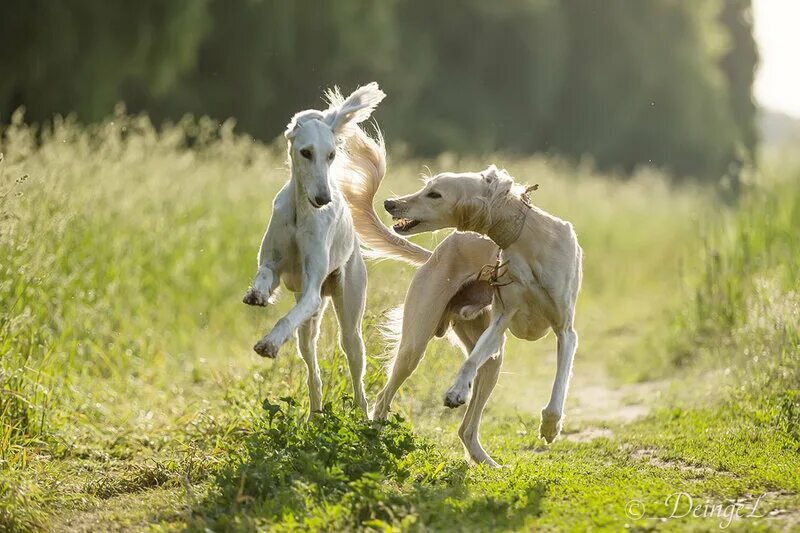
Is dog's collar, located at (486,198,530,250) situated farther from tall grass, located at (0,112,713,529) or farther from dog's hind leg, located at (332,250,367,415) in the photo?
tall grass, located at (0,112,713,529)

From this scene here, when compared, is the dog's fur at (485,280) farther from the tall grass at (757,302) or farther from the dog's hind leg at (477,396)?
the tall grass at (757,302)

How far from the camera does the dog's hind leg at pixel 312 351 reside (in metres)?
6.40

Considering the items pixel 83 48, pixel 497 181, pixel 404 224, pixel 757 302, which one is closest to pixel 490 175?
pixel 497 181

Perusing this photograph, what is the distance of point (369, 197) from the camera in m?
7.03

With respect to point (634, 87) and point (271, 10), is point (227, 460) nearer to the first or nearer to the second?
point (271, 10)

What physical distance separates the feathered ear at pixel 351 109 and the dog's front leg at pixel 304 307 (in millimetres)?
681

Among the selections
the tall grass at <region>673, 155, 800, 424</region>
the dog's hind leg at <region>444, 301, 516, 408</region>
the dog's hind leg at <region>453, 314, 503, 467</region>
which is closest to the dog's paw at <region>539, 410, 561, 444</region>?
the dog's hind leg at <region>444, 301, 516, 408</region>

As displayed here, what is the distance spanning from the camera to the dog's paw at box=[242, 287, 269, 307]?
5375 mm

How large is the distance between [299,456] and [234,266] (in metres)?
6.16

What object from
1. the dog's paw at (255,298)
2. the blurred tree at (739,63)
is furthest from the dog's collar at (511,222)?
the blurred tree at (739,63)

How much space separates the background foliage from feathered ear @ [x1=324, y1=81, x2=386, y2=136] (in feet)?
46.0

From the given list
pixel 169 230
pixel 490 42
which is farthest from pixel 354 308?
pixel 490 42

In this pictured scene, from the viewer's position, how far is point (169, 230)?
11.0 metres
